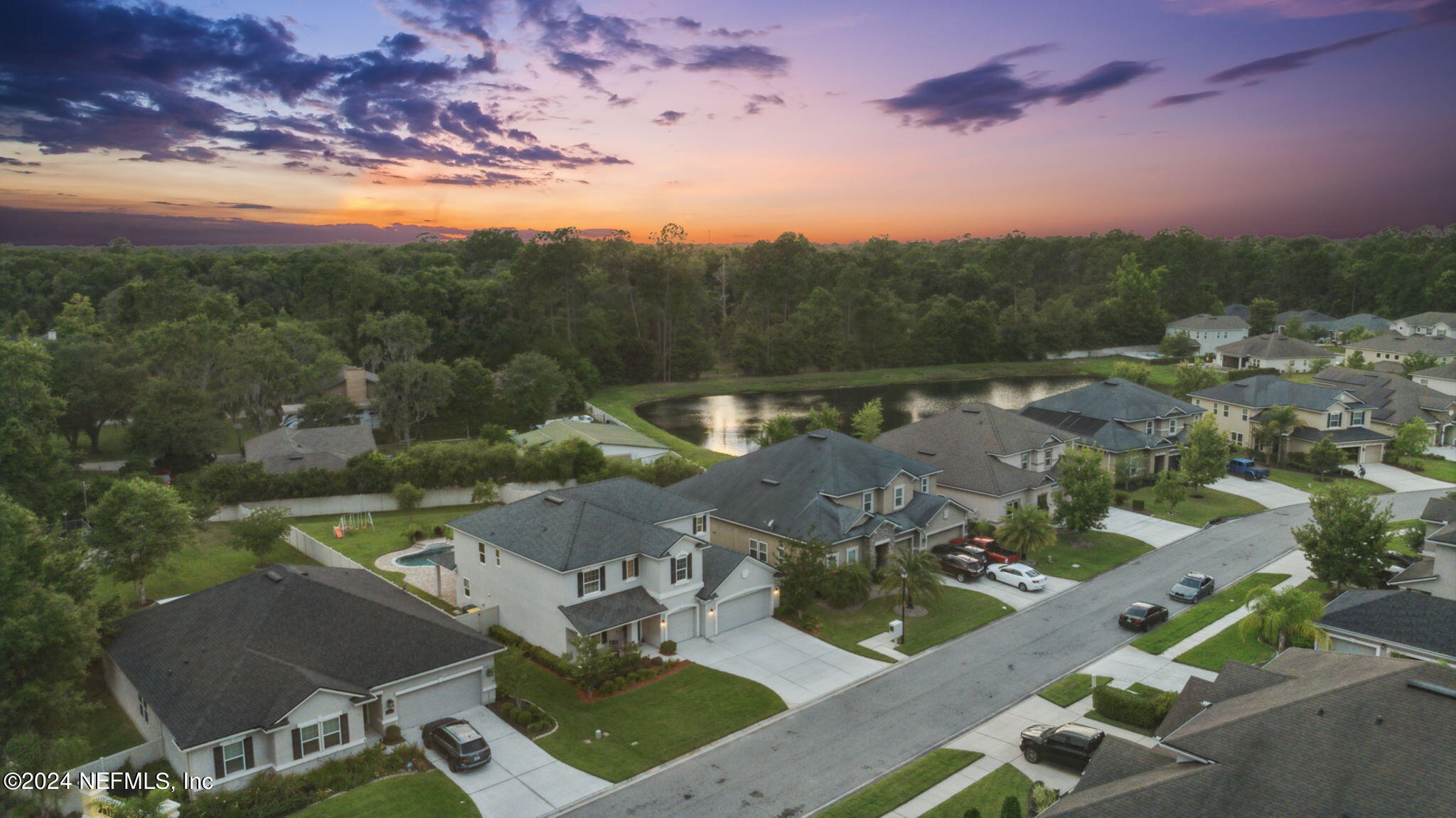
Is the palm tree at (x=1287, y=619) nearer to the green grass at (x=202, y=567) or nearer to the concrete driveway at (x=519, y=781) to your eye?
the concrete driveway at (x=519, y=781)

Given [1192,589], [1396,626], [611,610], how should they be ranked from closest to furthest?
[1396,626] < [611,610] < [1192,589]

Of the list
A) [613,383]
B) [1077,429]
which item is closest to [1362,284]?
[1077,429]

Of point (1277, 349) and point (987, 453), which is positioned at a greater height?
point (1277, 349)

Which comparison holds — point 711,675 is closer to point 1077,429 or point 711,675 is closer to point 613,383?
point 1077,429

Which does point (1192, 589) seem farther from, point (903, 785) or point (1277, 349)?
point (1277, 349)

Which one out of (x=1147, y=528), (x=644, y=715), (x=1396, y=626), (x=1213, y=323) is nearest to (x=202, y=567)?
(x=644, y=715)

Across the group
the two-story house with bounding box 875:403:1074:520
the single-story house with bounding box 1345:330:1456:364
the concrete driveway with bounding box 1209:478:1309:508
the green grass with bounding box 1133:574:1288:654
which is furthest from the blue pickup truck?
the single-story house with bounding box 1345:330:1456:364
